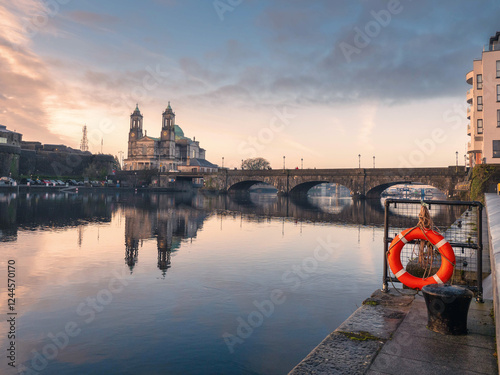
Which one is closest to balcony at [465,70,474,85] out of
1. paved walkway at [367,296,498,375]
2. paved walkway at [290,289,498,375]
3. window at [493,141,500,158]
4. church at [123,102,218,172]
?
window at [493,141,500,158]

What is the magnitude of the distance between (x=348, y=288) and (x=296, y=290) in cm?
169

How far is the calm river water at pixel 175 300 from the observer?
6.71 meters

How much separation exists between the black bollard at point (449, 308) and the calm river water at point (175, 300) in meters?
2.48

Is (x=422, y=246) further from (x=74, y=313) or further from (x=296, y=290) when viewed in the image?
(x=74, y=313)

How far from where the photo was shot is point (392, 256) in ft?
25.8

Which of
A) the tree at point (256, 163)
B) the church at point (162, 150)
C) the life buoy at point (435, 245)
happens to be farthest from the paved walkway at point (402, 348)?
the tree at point (256, 163)

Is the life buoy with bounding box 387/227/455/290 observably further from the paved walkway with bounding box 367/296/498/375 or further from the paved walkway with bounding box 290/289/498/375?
the paved walkway with bounding box 367/296/498/375

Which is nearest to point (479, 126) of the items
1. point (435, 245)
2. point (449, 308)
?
point (435, 245)

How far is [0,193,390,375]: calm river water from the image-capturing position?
6.71 m

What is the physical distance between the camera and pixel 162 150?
6649 inches

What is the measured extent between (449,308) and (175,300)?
6666 millimetres

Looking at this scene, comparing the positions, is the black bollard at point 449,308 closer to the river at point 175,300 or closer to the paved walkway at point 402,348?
the paved walkway at point 402,348

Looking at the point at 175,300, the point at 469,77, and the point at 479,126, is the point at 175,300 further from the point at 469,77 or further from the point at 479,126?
the point at 469,77

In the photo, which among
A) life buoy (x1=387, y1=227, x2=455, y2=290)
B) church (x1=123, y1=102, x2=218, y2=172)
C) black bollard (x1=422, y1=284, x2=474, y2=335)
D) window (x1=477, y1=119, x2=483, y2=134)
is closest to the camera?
black bollard (x1=422, y1=284, x2=474, y2=335)
